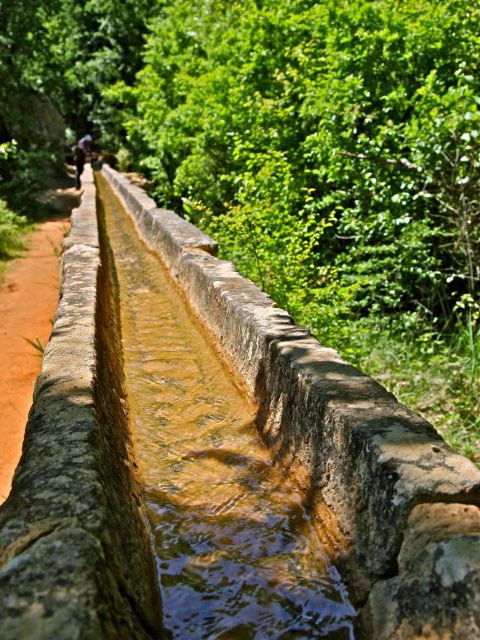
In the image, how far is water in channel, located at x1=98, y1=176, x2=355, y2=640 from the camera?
1.86 m

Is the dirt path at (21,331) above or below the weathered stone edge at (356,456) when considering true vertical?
below

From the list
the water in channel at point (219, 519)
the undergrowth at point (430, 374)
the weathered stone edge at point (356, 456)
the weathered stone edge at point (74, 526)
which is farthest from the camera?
the undergrowth at point (430, 374)

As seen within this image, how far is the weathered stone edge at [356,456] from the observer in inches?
67.1

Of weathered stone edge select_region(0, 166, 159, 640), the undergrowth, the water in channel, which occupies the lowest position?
the undergrowth

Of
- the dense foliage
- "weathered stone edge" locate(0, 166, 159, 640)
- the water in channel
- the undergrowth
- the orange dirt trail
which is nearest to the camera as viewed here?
"weathered stone edge" locate(0, 166, 159, 640)

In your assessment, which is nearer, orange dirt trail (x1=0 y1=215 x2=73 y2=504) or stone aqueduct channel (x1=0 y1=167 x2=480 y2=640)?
stone aqueduct channel (x1=0 y1=167 x2=480 y2=640)

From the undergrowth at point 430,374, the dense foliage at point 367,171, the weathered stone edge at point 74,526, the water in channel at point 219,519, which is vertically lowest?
the undergrowth at point 430,374

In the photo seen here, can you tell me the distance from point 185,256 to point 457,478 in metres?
4.29

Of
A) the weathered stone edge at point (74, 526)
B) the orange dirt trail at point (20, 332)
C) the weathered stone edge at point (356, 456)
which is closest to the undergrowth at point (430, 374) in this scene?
the weathered stone edge at point (356, 456)

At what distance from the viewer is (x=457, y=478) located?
1760 millimetres

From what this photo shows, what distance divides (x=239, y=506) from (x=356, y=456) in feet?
2.16

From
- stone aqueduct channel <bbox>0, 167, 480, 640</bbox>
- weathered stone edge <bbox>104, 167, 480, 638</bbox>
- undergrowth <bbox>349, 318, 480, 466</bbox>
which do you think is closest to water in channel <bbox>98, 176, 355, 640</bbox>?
stone aqueduct channel <bbox>0, 167, 480, 640</bbox>

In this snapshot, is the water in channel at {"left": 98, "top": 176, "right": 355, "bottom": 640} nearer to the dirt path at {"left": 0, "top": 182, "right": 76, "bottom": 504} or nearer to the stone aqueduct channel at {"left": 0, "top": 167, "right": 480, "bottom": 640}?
the stone aqueduct channel at {"left": 0, "top": 167, "right": 480, "bottom": 640}

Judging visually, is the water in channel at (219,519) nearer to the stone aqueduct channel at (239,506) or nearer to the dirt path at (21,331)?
the stone aqueduct channel at (239,506)
